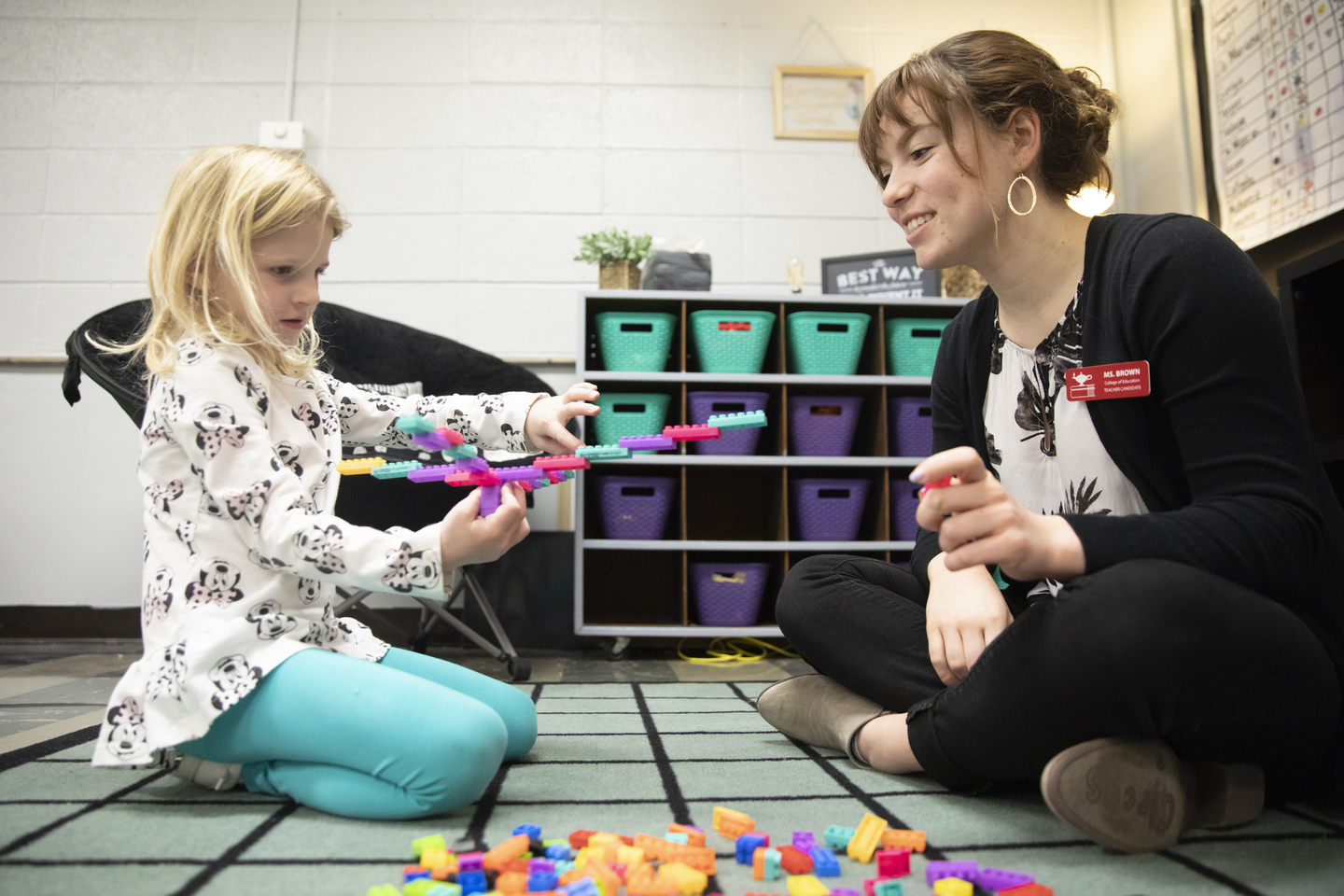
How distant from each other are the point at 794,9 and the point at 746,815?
254 cm

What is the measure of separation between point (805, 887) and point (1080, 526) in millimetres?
379

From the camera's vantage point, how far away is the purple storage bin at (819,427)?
2.15 m

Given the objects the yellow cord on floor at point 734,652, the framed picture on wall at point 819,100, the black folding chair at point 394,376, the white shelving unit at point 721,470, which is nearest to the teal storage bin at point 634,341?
the white shelving unit at point 721,470

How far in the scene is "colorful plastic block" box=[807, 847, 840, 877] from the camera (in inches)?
26.7

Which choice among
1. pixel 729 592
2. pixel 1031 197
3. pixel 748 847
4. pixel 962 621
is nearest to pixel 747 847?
pixel 748 847

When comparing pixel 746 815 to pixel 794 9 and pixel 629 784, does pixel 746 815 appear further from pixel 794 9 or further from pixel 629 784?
pixel 794 9

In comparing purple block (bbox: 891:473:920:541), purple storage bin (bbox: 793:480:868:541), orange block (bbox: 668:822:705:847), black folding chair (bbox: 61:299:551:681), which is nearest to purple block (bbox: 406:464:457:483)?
orange block (bbox: 668:822:705:847)

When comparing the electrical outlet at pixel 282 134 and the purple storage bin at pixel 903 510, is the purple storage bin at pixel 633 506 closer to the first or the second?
the purple storage bin at pixel 903 510

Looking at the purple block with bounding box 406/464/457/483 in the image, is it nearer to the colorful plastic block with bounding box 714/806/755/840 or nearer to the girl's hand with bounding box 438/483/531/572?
the girl's hand with bounding box 438/483/531/572

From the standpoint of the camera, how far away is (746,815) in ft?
2.63

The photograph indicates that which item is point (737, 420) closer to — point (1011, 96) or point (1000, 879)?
point (1000, 879)

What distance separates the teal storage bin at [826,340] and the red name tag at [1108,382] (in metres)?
1.23

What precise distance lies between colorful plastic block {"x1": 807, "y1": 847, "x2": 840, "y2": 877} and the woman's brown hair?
728mm

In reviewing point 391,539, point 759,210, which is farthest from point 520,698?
point 759,210
